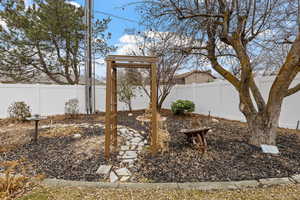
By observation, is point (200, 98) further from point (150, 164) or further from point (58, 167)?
point (58, 167)

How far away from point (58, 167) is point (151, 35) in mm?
5635

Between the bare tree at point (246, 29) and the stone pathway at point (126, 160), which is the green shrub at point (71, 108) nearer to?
the stone pathway at point (126, 160)

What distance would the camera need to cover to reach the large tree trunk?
290 cm

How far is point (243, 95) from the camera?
10.1 ft

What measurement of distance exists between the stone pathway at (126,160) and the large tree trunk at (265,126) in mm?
2317

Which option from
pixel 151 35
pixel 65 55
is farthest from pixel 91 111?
pixel 151 35


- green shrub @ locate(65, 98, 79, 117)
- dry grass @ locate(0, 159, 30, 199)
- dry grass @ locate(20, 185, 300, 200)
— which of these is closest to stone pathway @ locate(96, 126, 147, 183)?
dry grass @ locate(20, 185, 300, 200)

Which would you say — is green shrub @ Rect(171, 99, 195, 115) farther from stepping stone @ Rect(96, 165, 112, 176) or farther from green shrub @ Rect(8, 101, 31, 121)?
green shrub @ Rect(8, 101, 31, 121)

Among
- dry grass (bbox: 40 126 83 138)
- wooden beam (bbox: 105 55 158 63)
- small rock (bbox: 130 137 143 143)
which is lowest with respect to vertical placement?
small rock (bbox: 130 137 143 143)

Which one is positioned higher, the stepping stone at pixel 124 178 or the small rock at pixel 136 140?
the small rock at pixel 136 140

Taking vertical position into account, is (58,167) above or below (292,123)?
below

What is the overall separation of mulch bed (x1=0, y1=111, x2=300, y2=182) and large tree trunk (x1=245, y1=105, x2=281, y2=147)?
0.24 metres

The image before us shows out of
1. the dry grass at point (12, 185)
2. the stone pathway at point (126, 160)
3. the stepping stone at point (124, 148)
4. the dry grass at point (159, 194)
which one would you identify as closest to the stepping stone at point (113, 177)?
the stone pathway at point (126, 160)

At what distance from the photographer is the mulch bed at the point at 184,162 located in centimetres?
226
